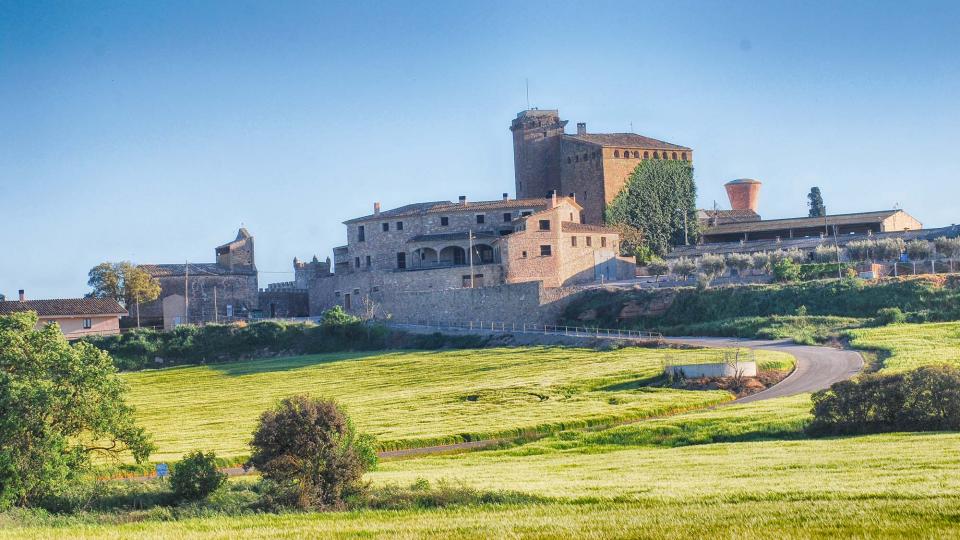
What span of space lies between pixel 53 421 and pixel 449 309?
5688 cm

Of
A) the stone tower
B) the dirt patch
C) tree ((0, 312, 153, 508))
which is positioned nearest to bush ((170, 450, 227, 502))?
tree ((0, 312, 153, 508))

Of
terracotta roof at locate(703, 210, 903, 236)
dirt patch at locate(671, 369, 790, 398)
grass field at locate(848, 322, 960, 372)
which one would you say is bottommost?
dirt patch at locate(671, 369, 790, 398)

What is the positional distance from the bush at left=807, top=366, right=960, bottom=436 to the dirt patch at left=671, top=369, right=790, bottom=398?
44.1ft

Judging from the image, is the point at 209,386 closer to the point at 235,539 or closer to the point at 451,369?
the point at 451,369

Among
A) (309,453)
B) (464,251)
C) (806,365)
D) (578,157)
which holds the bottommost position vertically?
(806,365)

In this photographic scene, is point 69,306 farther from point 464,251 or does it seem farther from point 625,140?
point 625,140

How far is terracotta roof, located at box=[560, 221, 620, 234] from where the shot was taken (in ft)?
307

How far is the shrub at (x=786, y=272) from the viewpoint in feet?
277

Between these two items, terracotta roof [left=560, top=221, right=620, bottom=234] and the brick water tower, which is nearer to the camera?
terracotta roof [left=560, top=221, right=620, bottom=234]

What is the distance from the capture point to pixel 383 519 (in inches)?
1030

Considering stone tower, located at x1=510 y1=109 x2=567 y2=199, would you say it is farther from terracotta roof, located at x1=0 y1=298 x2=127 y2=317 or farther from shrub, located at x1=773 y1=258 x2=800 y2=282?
terracotta roof, located at x1=0 y1=298 x2=127 y2=317

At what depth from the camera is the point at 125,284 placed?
321 ft

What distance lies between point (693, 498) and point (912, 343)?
39.9 metres

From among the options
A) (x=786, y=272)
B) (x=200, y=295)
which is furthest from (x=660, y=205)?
(x=200, y=295)
